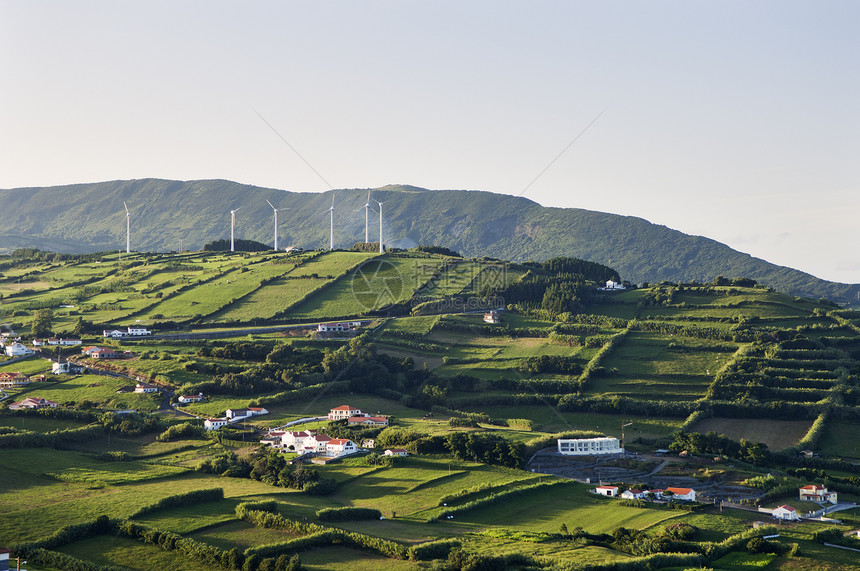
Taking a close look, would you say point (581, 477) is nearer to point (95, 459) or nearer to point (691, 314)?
point (95, 459)

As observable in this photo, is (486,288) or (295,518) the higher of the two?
(486,288)

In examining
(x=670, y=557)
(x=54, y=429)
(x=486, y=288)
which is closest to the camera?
(x=670, y=557)

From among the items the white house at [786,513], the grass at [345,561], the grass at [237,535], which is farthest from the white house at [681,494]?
the grass at [237,535]

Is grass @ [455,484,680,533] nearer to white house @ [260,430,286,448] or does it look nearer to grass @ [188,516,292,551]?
grass @ [188,516,292,551]

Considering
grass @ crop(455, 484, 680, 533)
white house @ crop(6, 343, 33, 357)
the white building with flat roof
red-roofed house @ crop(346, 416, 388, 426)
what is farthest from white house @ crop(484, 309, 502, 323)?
grass @ crop(455, 484, 680, 533)

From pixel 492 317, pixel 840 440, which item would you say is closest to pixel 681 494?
pixel 840 440

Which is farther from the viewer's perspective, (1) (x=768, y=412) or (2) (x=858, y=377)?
(2) (x=858, y=377)

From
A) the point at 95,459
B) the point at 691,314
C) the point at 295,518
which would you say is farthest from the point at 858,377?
the point at 95,459
